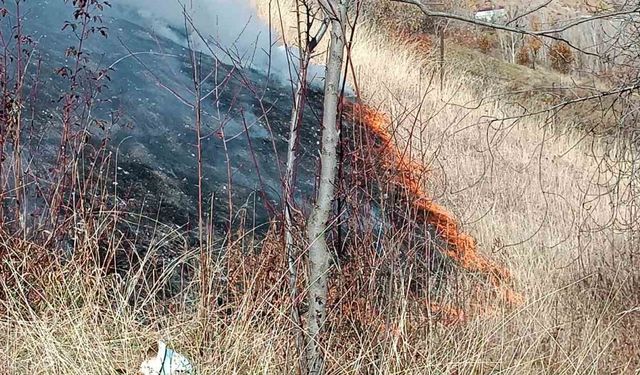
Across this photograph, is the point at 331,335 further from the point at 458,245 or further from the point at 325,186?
the point at 458,245

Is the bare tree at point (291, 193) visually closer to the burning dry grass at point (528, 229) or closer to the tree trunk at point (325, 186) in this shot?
the tree trunk at point (325, 186)

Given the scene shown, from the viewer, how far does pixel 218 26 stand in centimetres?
763

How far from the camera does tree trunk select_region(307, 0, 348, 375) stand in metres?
2.21

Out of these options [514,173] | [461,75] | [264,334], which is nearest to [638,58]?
[264,334]

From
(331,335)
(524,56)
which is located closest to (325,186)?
(331,335)

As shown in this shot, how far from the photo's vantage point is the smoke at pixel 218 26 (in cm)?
798

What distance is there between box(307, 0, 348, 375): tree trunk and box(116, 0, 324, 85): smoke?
15.7ft

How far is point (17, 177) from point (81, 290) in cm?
73

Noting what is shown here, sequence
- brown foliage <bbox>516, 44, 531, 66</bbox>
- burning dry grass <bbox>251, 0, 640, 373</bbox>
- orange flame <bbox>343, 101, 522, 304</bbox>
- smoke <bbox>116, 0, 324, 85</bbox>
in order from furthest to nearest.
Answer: brown foliage <bbox>516, 44, 531, 66</bbox>
smoke <bbox>116, 0, 324, 85</bbox>
orange flame <bbox>343, 101, 522, 304</bbox>
burning dry grass <bbox>251, 0, 640, 373</bbox>

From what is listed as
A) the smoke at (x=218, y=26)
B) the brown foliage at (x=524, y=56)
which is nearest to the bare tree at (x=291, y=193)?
the smoke at (x=218, y=26)

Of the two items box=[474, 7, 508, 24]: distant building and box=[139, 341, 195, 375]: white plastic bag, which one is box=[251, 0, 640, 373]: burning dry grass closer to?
box=[474, 7, 508, 24]: distant building

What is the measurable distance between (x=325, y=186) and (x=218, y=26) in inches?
225

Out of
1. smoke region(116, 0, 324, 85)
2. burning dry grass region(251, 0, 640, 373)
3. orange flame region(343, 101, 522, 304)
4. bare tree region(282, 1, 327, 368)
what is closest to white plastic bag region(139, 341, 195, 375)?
bare tree region(282, 1, 327, 368)

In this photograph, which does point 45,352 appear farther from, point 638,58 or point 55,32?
point 55,32
